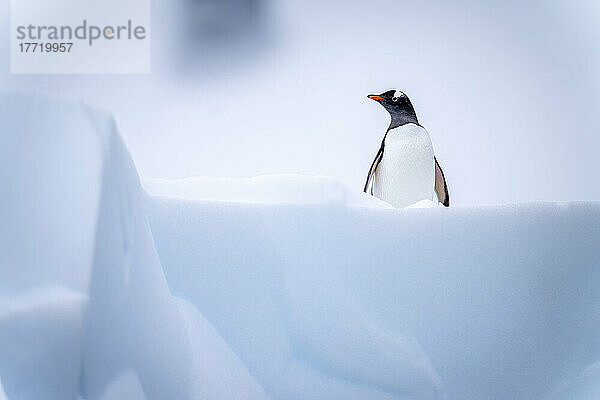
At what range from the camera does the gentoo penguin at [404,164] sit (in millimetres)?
1387

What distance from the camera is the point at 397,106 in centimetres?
140

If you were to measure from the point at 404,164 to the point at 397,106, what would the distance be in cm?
12

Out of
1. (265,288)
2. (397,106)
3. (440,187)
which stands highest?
(397,106)

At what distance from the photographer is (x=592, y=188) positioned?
1382mm

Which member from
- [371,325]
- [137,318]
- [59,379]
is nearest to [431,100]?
[371,325]

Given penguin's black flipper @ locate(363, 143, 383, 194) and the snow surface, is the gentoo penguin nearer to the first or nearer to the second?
penguin's black flipper @ locate(363, 143, 383, 194)

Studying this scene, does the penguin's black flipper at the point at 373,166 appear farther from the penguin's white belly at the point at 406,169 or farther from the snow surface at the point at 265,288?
the snow surface at the point at 265,288

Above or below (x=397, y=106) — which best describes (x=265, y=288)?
below

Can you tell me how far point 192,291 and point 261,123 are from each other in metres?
0.38

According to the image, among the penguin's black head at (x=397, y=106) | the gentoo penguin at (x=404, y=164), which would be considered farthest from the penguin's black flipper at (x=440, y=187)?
the penguin's black head at (x=397, y=106)

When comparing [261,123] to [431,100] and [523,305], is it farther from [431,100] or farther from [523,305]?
[523,305]

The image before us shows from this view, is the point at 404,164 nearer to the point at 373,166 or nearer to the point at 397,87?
the point at 373,166

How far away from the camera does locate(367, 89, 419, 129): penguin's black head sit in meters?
1.39

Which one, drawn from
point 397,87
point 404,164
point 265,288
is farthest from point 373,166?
point 265,288
